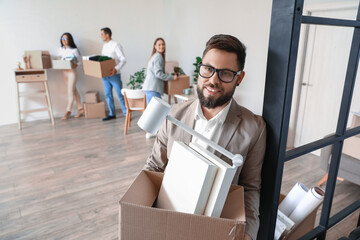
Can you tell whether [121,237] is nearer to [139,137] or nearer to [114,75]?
[139,137]

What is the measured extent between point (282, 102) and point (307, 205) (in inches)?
31.0

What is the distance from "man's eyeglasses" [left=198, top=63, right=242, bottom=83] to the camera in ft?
3.32

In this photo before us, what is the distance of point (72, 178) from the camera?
3.26 m

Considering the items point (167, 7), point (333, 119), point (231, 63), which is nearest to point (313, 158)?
point (333, 119)

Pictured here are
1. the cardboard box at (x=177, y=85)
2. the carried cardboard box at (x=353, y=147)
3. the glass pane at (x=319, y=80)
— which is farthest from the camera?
the cardboard box at (x=177, y=85)

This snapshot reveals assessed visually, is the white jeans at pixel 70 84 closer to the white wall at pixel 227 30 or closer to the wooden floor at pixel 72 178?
the wooden floor at pixel 72 178

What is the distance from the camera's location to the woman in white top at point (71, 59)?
5.16 metres

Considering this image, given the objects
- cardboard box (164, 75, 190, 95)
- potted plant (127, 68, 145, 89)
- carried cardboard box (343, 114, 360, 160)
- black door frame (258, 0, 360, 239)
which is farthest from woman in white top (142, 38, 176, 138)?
black door frame (258, 0, 360, 239)

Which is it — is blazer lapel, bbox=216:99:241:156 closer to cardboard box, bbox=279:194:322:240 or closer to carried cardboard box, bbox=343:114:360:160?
cardboard box, bbox=279:194:322:240

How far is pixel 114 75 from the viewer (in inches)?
207

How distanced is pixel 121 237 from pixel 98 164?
9.71 feet

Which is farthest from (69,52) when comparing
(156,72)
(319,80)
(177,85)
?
(319,80)

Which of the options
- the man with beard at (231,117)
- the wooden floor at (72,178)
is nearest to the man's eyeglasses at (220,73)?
the man with beard at (231,117)

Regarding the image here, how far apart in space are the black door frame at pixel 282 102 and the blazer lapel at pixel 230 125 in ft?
0.54
